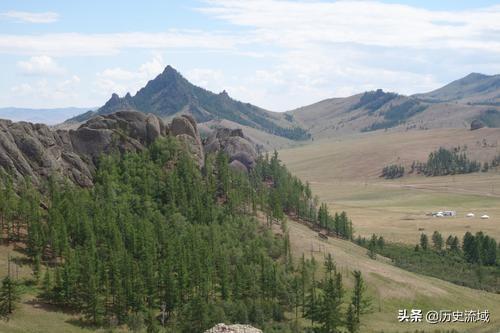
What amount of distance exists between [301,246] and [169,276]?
55.3 meters

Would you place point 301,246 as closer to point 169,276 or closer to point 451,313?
point 451,313

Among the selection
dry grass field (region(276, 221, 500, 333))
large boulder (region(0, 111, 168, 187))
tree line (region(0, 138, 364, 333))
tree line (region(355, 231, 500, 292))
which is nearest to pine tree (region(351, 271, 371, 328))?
tree line (region(0, 138, 364, 333))

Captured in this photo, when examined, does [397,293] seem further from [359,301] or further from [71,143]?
[71,143]

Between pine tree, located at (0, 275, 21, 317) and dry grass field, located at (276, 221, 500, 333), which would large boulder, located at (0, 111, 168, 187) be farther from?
dry grass field, located at (276, 221, 500, 333)

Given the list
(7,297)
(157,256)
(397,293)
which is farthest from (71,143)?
(397,293)

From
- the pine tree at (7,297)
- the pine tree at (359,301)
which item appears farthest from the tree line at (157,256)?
the pine tree at (7,297)

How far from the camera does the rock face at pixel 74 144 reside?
142000 millimetres

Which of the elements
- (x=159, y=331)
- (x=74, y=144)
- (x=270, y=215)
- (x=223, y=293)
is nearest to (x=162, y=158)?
(x=74, y=144)

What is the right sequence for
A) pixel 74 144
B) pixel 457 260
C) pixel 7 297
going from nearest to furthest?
pixel 7 297
pixel 74 144
pixel 457 260

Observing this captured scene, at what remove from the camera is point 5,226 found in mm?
123188

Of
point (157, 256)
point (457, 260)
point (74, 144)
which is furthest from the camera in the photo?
point (457, 260)

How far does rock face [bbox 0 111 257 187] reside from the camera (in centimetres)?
14200

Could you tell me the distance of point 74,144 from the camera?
171875 millimetres

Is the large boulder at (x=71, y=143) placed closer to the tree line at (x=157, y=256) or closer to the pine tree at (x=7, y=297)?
the tree line at (x=157, y=256)
